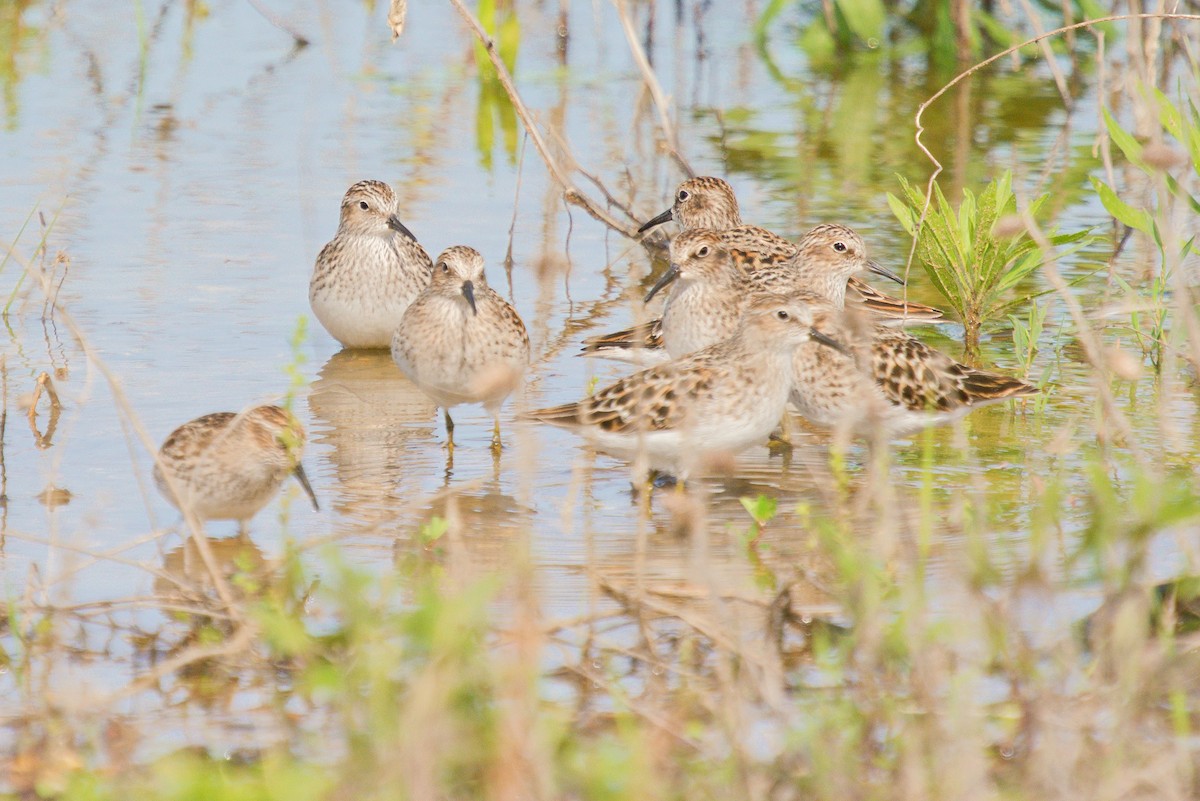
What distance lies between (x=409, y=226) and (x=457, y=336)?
152 inches

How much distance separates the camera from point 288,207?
488 inches

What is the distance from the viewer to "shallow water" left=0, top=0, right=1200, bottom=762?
23.2ft

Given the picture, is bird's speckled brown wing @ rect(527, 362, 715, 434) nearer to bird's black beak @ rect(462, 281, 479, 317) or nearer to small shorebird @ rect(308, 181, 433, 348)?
bird's black beak @ rect(462, 281, 479, 317)

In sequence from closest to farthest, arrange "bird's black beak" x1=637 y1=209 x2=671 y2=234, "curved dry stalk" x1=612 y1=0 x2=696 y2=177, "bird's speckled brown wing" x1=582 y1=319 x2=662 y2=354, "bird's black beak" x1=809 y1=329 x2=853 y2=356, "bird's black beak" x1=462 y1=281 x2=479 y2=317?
"bird's black beak" x1=809 y1=329 x2=853 y2=356 → "bird's black beak" x1=462 y1=281 x2=479 y2=317 → "bird's speckled brown wing" x1=582 y1=319 x2=662 y2=354 → "curved dry stalk" x1=612 y1=0 x2=696 y2=177 → "bird's black beak" x1=637 y1=209 x2=671 y2=234

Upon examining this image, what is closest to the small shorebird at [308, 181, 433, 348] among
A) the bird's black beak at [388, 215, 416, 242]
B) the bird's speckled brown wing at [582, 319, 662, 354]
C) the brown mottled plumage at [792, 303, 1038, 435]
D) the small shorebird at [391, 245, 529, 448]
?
the bird's black beak at [388, 215, 416, 242]

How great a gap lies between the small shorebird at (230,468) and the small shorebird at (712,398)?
125 cm

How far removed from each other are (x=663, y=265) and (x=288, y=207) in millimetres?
2654

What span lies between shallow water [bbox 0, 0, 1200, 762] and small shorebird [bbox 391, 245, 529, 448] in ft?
1.10

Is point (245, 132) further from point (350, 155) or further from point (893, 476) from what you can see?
point (893, 476)

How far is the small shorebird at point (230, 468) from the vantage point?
683cm

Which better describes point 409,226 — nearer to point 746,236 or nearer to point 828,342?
point 746,236

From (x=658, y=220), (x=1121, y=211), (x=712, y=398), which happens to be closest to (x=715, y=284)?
(x=712, y=398)

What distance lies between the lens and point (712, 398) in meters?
7.59

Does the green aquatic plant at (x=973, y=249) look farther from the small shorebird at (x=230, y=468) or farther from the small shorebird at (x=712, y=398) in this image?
the small shorebird at (x=230, y=468)
